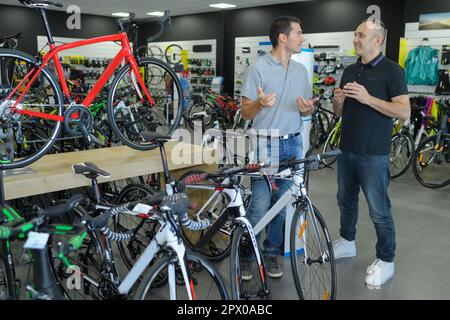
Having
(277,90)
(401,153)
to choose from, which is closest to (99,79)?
(277,90)

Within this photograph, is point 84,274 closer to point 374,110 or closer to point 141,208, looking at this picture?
point 141,208

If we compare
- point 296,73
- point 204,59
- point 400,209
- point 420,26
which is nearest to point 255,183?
point 296,73

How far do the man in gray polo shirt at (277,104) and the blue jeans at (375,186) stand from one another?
0.41 m

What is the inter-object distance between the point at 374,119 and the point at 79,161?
2.13 metres

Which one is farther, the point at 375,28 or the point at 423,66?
the point at 423,66

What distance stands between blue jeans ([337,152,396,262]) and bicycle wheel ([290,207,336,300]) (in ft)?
1.50

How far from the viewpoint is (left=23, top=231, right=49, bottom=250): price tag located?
1453 mm

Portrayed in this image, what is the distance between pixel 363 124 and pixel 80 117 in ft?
6.24

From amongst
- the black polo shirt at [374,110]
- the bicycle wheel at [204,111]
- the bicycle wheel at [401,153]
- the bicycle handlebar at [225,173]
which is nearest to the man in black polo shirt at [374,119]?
the black polo shirt at [374,110]

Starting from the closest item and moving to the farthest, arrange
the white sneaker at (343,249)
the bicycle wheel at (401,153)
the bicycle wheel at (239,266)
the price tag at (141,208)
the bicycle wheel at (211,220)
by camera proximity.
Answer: the price tag at (141,208)
the bicycle wheel at (239,266)
the bicycle wheel at (211,220)
the white sneaker at (343,249)
the bicycle wheel at (401,153)

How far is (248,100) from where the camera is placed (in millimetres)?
2822

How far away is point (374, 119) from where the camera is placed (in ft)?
9.32

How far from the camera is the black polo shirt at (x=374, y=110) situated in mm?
2768

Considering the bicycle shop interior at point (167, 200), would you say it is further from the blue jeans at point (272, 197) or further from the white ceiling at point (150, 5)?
the white ceiling at point (150, 5)
